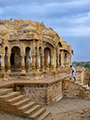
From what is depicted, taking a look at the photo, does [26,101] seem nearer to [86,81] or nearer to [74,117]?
[74,117]

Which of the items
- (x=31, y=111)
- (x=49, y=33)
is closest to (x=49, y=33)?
(x=49, y=33)

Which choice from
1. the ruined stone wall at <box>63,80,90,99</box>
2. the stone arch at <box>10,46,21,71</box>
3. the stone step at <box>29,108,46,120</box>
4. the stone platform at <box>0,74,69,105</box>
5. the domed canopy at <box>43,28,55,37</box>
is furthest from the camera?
the stone arch at <box>10,46,21,71</box>

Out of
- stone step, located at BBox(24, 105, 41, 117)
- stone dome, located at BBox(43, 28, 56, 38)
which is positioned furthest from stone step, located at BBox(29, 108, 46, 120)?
stone dome, located at BBox(43, 28, 56, 38)

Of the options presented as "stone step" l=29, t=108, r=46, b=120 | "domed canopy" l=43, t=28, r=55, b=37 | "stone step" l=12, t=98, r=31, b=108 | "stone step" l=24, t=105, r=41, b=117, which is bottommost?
"stone step" l=29, t=108, r=46, b=120

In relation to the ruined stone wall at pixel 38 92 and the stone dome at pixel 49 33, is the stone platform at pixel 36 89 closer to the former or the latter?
the ruined stone wall at pixel 38 92

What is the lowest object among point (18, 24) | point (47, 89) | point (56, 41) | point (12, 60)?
point (47, 89)

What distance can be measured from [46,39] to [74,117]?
8534 mm

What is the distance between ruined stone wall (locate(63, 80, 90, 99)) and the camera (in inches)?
492

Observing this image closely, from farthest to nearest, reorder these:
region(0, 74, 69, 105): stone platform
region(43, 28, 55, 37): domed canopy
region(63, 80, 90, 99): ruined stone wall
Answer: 1. region(43, 28, 55, 37): domed canopy
2. region(63, 80, 90, 99): ruined stone wall
3. region(0, 74, 69, 105): stone platform

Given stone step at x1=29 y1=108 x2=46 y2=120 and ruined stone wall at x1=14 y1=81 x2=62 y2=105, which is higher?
ruined stone wall at x1=14 y1=81 x2=62 y2=105

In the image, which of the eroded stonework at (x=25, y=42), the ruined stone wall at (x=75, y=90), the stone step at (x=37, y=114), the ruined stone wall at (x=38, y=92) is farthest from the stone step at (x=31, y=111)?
the ruined stone wall at (x=75, y=90)

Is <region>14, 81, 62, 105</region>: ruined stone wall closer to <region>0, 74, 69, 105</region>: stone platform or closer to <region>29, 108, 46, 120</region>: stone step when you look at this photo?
<region>0, 74, 69, 105</region>: stone platform

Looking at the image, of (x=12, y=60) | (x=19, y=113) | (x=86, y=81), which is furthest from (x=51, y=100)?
(x=86, y=81)

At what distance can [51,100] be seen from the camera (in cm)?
1087
